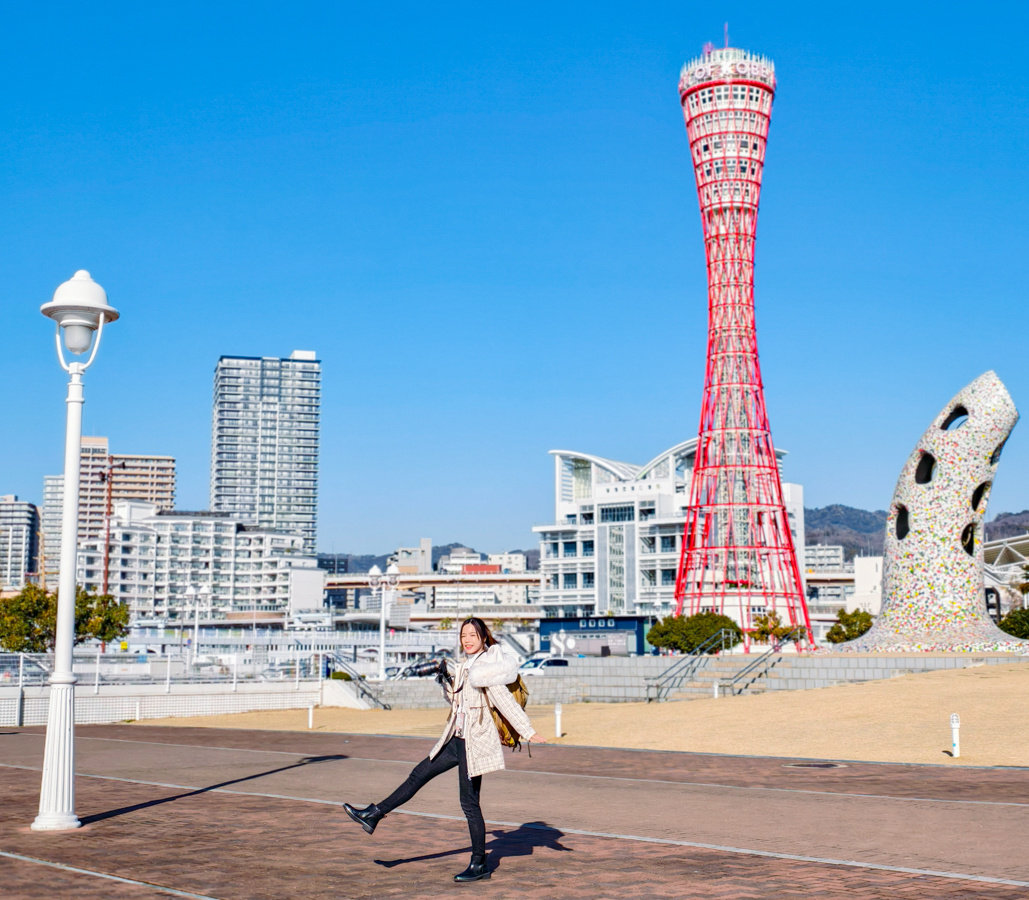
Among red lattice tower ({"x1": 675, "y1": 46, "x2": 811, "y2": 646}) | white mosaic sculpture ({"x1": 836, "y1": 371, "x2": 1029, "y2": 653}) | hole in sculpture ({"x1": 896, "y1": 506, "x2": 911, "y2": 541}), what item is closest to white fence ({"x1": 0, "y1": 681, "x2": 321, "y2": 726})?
white mosaic sculpture ({"x1": 836, "y1": 371, "x2": 1029, "y2": 653})

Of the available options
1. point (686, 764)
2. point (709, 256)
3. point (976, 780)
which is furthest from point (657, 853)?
point (709, 256)

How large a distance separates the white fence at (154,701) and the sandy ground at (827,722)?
1.63 meters

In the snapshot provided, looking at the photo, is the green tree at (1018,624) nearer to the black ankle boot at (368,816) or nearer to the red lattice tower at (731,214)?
the red lattice tower at (731,214)

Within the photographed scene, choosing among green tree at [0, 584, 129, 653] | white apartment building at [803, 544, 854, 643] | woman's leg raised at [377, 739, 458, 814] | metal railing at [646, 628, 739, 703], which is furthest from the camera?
white apartment building at [803, 544, 854, 643]

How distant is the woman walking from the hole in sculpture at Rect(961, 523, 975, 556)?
31.4m

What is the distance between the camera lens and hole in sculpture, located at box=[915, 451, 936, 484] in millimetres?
36812

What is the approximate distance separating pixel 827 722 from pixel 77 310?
1539 cm

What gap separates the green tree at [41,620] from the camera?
6506cm

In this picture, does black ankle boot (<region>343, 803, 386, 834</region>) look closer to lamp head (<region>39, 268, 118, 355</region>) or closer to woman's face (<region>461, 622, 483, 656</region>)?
woman's face (<region>461, 622, 483, 656</region>)

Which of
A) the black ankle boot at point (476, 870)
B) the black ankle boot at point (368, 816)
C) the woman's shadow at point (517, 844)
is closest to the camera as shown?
the black ankle boot at point (476, 870)

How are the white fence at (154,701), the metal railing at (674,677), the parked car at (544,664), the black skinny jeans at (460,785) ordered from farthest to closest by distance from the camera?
the parked car at (544,664), the metal railing at (674,677), the white fence at (154,701), the black skinny jeans at (460,785)

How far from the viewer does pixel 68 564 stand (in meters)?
9.98

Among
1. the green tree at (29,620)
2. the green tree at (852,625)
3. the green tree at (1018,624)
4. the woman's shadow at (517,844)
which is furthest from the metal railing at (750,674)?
the green tree at (29,620)

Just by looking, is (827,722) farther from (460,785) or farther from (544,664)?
(544,664)
